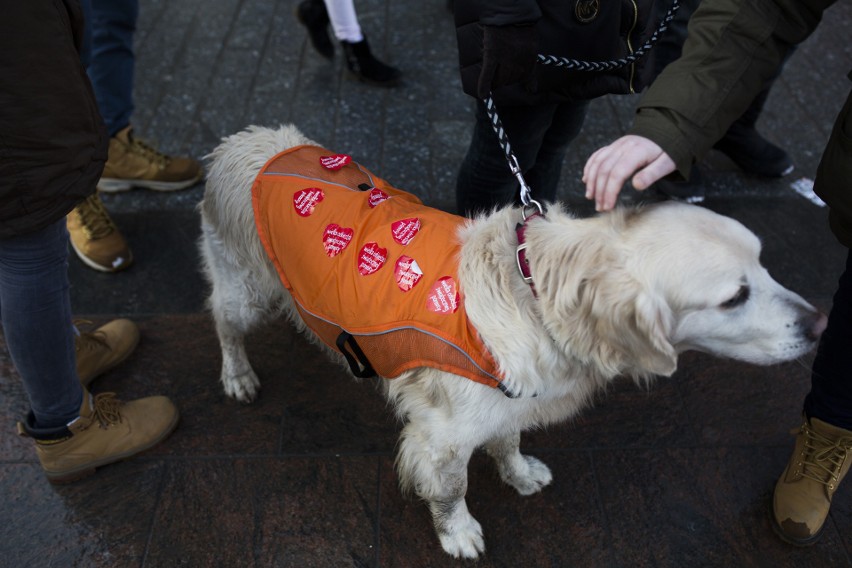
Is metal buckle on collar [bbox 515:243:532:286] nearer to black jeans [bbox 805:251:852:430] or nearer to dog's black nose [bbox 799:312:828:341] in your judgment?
dog's black nose [bbox 799:312:828:341]

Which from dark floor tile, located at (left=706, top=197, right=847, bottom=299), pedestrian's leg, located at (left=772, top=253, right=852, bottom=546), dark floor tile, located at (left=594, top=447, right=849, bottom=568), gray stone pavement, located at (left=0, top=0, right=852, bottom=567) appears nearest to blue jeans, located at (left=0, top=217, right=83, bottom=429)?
gray stone pavement, located at (left=0, top=0, right=852, bottom=567)

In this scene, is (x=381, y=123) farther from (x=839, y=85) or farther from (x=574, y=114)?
(x=839, y=85)

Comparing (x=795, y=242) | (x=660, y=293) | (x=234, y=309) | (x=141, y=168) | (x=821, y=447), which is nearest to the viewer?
(x=660, y=293)

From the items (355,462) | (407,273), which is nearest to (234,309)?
(355,462)

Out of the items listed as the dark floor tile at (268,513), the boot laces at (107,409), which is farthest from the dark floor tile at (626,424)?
the boot laces at (107,409)

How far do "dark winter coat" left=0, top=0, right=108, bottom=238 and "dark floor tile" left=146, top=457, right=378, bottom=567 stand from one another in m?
1.30

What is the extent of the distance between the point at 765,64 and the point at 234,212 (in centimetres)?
198

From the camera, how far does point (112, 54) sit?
3693mm

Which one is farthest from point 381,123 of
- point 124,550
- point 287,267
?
point 124,550

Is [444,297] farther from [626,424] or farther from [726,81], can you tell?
[626,424]

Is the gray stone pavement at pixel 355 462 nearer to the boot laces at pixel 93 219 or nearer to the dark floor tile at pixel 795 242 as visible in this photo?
the dark floor tile at pixel 795 242

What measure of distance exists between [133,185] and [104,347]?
1423 mm

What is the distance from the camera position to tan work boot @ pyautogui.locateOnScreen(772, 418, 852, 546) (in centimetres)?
259

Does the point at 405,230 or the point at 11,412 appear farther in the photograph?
the point at 11,412
